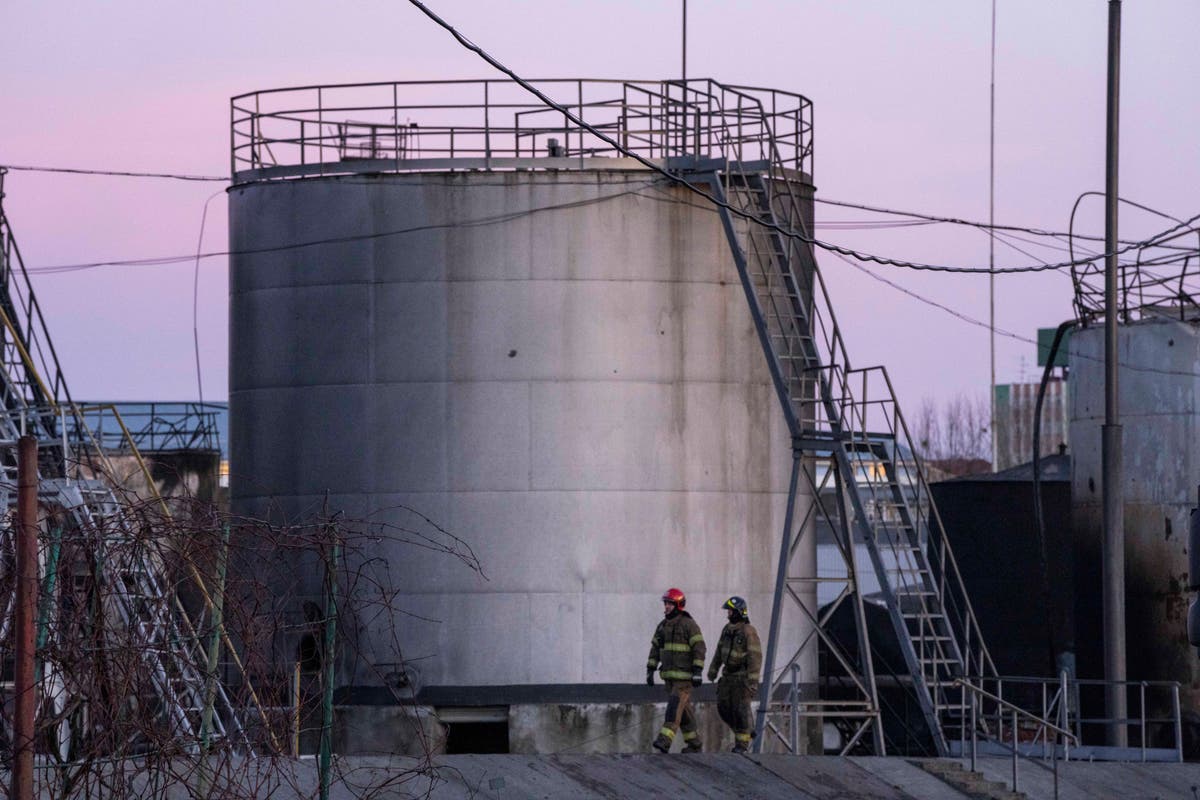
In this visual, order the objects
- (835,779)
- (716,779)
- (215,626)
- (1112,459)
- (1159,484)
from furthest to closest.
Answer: (1159,484)
(1112,459)
(835,779)
(716,779)
(215,626)

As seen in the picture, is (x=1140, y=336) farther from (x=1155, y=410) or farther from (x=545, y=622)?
(x=545, y=622)

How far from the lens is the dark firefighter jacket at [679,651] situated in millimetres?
18344

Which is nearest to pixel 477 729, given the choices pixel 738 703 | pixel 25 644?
pixel 738 703

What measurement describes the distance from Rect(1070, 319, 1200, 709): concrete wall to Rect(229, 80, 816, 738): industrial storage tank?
5.80m

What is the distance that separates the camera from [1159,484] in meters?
25.4

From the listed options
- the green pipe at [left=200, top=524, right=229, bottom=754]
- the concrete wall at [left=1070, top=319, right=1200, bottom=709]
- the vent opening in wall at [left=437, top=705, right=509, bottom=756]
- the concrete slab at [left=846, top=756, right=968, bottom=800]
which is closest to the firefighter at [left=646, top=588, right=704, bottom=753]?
the concrete slab at [left=846, top=756, right=968, bottom=800]

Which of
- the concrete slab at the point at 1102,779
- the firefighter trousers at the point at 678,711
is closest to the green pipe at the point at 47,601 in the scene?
the firefighter trousers at the point at 678,711

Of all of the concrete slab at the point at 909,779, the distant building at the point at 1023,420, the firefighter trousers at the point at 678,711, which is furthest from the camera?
the distant building at the point at 1023,420

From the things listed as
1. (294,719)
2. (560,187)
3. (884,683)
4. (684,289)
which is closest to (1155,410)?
(884,683)

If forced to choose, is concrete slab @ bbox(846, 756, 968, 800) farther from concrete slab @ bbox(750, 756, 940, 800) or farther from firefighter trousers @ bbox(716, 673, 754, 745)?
firefighter trousers @ bbox(716, 673, 754, 745)

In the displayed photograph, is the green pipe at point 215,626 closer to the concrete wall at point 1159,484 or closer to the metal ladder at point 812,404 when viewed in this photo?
the metal ladder at point 812,404

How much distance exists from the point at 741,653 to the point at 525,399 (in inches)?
178

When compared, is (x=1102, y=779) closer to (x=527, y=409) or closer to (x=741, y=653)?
(x=741, y=653)

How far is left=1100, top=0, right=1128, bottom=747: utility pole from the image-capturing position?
21.1m
